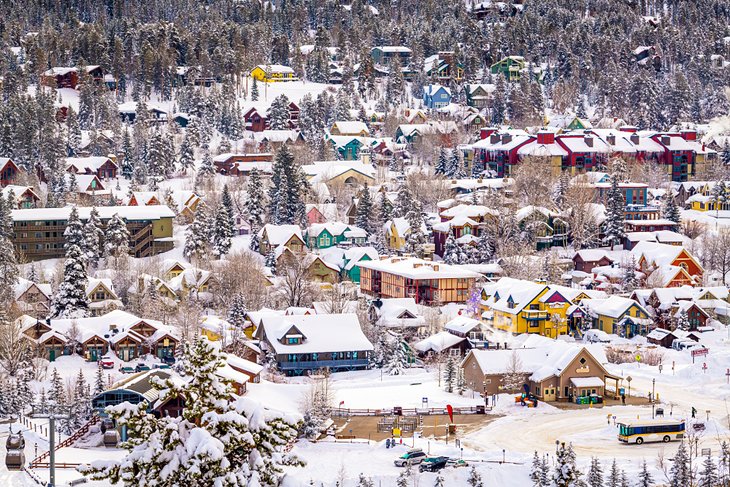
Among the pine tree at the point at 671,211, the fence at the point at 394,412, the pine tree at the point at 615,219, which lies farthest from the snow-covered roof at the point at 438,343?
the pine tree at the point at 671,211

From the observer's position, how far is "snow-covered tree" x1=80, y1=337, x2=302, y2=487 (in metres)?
16.0

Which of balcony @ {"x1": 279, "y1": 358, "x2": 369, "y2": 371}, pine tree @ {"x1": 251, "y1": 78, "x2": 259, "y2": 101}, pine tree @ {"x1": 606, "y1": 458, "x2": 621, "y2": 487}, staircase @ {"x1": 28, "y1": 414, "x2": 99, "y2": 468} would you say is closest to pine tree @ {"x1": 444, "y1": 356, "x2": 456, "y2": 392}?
balcony @ {"x1": 279, "y1": 358, "x2": 369, "y2": 371}

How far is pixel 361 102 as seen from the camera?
126m

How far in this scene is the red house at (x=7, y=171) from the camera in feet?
307

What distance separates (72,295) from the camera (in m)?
68.1

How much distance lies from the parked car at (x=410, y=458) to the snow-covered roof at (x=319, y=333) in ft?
57.5

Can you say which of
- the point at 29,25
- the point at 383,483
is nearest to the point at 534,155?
the point at 383,483

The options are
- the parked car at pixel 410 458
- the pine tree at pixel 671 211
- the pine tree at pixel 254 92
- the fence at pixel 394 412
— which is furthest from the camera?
the pine tree at pixel 254 92

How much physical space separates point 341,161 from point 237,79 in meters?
27.6

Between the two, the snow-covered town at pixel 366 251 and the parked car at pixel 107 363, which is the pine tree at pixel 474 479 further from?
the parked car at pixel 107 363

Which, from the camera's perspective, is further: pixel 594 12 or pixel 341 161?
pixel 594 12

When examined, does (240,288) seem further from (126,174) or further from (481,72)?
(481,72)

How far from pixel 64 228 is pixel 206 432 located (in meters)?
67.4

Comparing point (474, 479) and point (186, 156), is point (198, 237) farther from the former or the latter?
point (474, 479)
